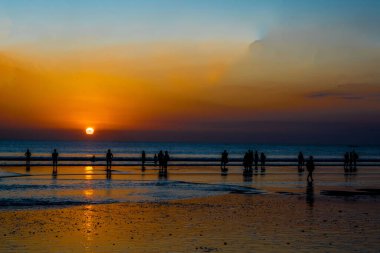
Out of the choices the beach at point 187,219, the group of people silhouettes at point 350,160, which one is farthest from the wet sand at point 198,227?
the group of people silhouettes at point 350,160

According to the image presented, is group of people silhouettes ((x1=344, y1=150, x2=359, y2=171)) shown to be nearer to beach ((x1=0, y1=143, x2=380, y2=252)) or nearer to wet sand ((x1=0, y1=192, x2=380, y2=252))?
beach ((x1=0, y1=143, x2=380, y2=252))

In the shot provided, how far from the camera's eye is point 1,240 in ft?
53.2

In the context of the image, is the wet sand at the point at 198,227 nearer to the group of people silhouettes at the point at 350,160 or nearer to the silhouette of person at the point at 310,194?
the silhouette of person at the point at 310,194

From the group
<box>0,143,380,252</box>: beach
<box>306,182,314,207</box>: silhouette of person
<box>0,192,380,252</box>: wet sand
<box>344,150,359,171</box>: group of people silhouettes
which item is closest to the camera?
<box>0,192,380,252</box>: wet sand

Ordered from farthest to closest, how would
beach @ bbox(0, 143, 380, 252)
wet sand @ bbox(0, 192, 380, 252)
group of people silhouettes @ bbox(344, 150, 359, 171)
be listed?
group of people silhouettes @ bbox(344, 150, 359, 171) < beach @ bbox(0, 143, 380, 252) < wet sand @ bbox(0, 192, 380, 252)

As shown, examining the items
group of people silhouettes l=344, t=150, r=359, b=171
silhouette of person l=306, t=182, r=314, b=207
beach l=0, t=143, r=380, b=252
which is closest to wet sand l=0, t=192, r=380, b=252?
beach l=0, t=143, r=380, b=252

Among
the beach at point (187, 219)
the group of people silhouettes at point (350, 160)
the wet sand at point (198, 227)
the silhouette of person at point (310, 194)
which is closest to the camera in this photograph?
the wet sand at point (198, 227)

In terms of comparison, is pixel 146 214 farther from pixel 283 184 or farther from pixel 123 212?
pixel 283 184

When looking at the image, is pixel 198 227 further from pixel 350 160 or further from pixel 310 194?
pixel 350 160

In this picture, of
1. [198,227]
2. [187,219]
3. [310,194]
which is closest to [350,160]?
[310,194]

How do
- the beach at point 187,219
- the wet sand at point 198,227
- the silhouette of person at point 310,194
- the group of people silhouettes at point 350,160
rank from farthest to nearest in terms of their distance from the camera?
1. the group of people silhouettes at point 350,160
2. the silhouette of person at point 310,194
3. the beach at point 187,219
4. the wet sand at point 198,227

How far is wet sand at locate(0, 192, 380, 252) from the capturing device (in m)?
15.6

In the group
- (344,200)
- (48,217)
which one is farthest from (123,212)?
(344,200)

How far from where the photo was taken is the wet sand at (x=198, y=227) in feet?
51.1
